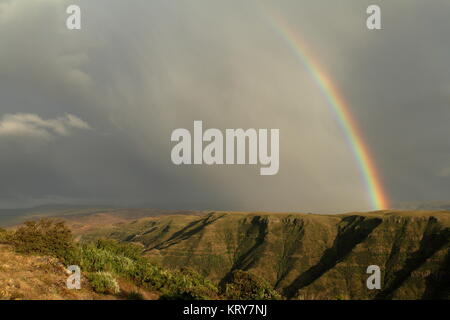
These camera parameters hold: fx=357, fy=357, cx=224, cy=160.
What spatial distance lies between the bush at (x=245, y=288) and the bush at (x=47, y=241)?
365 inches

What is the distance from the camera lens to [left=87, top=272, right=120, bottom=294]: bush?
17241 millimetres

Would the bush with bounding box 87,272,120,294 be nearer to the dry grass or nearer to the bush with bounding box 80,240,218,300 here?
the dry grass

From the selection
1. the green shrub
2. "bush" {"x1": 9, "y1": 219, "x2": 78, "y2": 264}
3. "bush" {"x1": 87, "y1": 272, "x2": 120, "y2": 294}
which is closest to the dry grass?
"bush" {"x1": 87, "y1": 272, "x2": 120, "y2": 294}

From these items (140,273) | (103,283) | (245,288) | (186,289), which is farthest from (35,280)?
(245,288)

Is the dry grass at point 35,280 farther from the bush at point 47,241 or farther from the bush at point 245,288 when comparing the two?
the bush at point 245,288

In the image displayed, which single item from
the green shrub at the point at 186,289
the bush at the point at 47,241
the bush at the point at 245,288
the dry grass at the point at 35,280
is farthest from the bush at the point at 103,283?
the bush at the point at 245,288

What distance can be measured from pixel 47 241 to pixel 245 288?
491 inches

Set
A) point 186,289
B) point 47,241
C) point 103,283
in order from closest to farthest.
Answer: point 103,283 → point 186,289 → point 47,241

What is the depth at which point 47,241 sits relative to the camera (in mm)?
22078

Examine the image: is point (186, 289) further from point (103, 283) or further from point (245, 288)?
point (103, 283)
